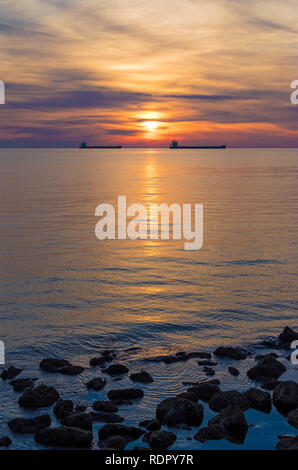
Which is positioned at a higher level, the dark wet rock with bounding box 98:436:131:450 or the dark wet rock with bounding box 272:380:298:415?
the dark wet rock with bounding box 272:380:298:415

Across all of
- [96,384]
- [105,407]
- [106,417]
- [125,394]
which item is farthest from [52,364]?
[106,417]

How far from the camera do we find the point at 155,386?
51.2 feet

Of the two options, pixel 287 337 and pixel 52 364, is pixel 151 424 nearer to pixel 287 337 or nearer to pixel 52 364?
pixel 52 364

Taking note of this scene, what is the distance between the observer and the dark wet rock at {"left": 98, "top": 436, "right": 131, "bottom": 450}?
1227 cm

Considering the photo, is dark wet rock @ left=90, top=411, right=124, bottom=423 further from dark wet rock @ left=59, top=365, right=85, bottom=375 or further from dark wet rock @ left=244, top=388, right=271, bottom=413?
dark wet rock @ left=244, top=388, right=271, bottom=413

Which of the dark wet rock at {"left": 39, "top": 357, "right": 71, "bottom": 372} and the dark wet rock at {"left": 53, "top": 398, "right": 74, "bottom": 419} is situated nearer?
the dark wet rock at {"left": 53, "top": 398, "right": 74, "bottom": 419}

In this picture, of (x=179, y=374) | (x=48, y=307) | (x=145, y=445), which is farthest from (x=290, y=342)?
(x=48, y=307)

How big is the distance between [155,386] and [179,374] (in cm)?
110

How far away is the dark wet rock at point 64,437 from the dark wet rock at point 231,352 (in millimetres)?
6748

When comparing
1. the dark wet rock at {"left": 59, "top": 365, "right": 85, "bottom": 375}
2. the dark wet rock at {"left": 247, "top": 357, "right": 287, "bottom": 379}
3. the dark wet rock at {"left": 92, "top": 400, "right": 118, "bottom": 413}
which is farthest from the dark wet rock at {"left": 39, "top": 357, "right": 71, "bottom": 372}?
the dark wet rock at {"left": 247, "top": 357, "right": 287, "bottom": 379}

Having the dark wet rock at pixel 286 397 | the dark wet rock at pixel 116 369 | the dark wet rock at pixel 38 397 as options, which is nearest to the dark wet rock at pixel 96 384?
the dark wet rock at pixel 116 369

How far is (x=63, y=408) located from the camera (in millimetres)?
13672

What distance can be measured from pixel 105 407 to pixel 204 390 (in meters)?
2.95
